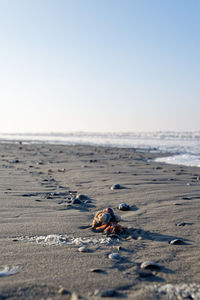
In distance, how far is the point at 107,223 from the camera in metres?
2.83

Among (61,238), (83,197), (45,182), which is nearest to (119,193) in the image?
(83,197)

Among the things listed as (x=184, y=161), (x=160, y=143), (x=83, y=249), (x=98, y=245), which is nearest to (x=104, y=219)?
(x=98, y=245)

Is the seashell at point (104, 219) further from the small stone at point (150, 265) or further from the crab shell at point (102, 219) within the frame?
the small stone at point (150, 265)

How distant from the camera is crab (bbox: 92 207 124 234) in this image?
273cm

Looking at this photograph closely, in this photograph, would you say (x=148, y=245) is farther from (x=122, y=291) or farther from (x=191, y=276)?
(x=122, y=291)

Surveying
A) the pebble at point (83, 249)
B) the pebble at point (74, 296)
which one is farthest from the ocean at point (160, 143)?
the pebble at point (74, 296)

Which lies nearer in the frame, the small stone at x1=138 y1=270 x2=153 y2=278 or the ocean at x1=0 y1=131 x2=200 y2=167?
the small stone at x1=138 y1=270 x2=153 y2=278

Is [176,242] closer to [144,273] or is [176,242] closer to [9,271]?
[144,273]

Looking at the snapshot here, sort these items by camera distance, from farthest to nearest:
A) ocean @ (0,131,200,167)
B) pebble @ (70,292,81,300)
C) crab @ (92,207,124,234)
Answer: ocean @ (0,131,200,167) → crab @ (92,207,124,234) → pebble @ (70,292,81,300)

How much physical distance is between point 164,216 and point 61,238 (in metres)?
1.28

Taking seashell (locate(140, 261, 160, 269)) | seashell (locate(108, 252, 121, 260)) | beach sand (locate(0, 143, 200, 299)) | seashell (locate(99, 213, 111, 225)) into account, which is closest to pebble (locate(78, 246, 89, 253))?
beach sand (locate(0, 143, 200, 299))

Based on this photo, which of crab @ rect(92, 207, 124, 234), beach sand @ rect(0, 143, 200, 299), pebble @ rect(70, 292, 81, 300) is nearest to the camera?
pebble @ rect(70, 292, 81, 300)

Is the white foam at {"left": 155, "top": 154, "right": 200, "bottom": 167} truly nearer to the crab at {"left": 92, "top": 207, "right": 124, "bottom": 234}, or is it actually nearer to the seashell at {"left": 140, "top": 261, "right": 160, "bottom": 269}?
the crab at {"left": 92, "top": 207, "right": 124, "bottom": 234}

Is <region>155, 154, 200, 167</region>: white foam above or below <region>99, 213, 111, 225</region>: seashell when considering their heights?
above
